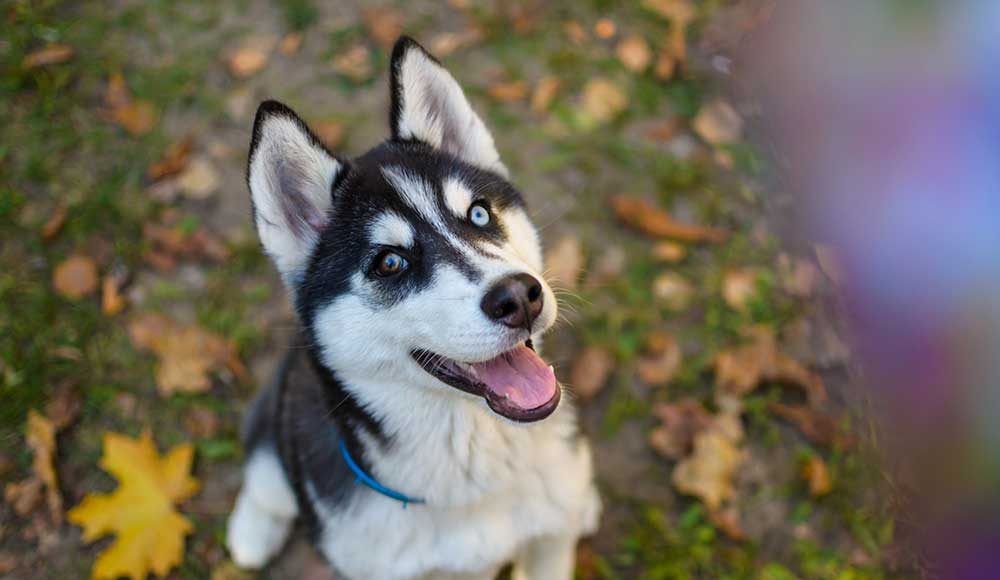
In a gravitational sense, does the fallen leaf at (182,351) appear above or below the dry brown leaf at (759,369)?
below

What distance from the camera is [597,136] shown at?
4.54 meters

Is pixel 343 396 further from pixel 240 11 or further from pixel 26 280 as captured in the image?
pixel 240 11

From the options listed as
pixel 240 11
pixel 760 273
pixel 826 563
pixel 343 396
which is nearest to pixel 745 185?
pixel 760 273

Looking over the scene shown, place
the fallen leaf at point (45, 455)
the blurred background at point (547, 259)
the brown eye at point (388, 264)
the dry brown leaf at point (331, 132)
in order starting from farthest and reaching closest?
the dry brown leaf at point (331, 132) → the fallen leaf at point (45, 455) → the blurred background at point (547, 259) → the brown eye at point (388, 264)

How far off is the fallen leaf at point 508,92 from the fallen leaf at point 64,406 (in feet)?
9.73

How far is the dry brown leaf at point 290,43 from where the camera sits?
4902mm

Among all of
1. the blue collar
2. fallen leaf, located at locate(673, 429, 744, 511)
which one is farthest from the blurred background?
the blue collar

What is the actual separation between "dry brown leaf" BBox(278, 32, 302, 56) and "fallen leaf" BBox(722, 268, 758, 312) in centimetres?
325

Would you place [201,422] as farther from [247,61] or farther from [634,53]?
[634,53]

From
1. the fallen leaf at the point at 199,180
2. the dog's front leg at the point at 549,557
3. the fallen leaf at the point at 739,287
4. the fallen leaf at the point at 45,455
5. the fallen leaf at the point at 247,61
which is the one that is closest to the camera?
the dog's front leg at the point at 549,557

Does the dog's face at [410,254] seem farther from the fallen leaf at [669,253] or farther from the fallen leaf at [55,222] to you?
the fallen leaf at [55,222]

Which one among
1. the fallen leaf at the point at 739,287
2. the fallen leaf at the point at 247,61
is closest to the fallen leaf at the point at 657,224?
the fallen leaf at the point at 739,287

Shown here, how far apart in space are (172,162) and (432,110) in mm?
2661

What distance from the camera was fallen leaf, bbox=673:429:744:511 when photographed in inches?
129
